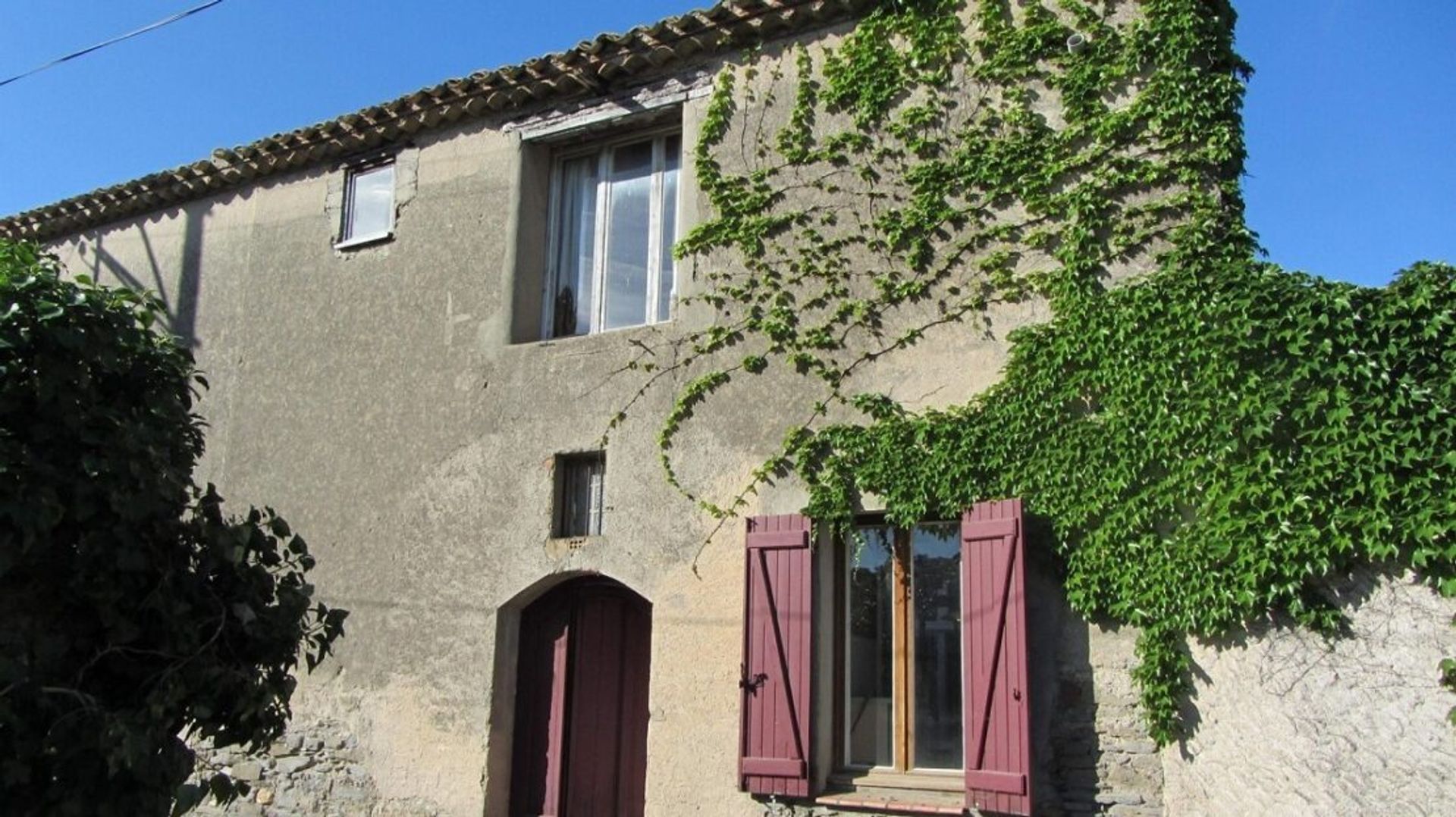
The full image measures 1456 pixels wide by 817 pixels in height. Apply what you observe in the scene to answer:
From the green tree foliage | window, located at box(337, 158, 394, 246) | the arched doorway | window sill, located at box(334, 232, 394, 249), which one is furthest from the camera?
window, located at box(337, 158, 394, 246)

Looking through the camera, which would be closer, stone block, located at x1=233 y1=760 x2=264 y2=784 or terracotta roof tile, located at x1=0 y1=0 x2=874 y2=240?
terracotta roof tile, located at x1=0 y1=0 x2=874 y2=240

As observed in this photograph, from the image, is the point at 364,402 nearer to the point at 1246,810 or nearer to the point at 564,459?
the point at 564,459

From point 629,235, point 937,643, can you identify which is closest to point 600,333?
point 629,235

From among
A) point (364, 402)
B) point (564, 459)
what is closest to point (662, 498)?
point (564, 459)

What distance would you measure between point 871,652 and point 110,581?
4.01 meters

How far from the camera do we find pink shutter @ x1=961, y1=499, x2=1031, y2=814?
6.37 metres

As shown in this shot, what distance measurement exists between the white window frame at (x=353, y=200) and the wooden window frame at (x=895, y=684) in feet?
15.1

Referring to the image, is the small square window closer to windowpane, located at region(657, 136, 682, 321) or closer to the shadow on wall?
windowpane, located at region(657, 136, 682, 321)

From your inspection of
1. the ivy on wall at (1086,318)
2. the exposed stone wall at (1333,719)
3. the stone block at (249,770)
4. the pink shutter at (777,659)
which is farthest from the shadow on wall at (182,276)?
the exposed stone wall at (1333,719)

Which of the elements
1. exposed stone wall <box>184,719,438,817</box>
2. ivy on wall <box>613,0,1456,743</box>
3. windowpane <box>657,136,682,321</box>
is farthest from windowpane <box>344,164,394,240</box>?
exposed stone wall <box>184,719,438,817</box>

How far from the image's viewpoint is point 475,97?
9328 mm

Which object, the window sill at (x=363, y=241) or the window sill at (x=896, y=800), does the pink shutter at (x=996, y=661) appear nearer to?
the window sill at (x=896, y=800)

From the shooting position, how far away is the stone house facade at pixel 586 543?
6242 millimetres

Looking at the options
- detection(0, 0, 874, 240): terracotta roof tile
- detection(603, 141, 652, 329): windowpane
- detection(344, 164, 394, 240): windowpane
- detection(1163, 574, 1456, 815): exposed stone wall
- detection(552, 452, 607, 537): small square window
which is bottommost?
detection(1163, 574, 1456, 815): exposed stone wall
